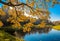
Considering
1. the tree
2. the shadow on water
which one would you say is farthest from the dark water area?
the tree

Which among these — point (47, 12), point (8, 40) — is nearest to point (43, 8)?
point (47, 12)

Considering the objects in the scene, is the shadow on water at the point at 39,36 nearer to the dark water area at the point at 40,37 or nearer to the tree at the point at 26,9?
the dark water area at the point at 40,37

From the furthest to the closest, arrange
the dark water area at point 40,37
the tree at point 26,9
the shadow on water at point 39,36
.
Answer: the dark water area at point 40,37, the shadow on water at point 39,36, the tree at point 26,9

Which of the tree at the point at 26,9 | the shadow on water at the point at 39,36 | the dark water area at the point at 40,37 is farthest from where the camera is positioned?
the dark water area at the point at 40,37

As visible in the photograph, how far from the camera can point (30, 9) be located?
8.30 meters

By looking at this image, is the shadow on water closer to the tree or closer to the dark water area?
the dark water area

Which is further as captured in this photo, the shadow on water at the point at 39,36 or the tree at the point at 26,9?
the shadow on water at the point at 39,36

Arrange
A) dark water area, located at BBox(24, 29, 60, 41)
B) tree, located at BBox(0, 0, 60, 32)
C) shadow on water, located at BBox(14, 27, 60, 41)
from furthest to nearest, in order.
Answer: dark water area, located at BBox(24, 29, 60, 41)
shadow on water, located at BBox(14, 27, 60, 41)
tree, located at BBox(0, 0, 60, 32)

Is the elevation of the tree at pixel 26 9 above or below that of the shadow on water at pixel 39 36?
above

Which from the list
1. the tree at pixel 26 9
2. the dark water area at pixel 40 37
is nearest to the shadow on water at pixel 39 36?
the dark water area at pixel 40 37

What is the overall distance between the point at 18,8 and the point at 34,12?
0.85 meters

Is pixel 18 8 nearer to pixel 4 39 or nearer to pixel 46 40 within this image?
pixel 4 39

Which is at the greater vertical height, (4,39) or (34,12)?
(34,12)

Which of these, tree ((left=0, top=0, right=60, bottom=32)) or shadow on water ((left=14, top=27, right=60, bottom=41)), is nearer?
tree ((left=0, top=0, right=60, bottom=32))
